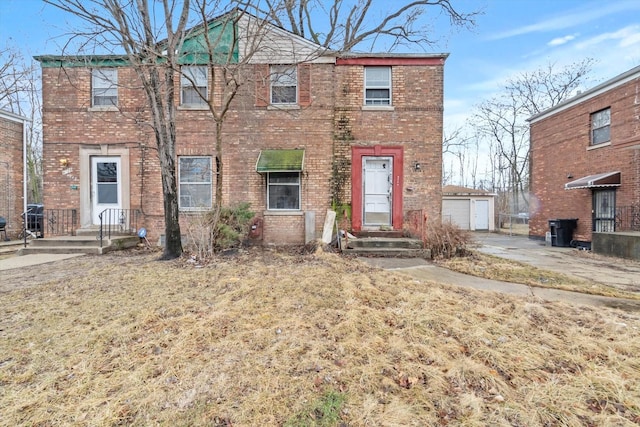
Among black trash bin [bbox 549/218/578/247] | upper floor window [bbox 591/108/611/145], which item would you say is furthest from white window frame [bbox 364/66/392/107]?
black trash bin [bbox 549/218/578/247]

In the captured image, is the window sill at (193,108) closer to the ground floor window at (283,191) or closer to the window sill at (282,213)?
the ground floor window at (283,191)

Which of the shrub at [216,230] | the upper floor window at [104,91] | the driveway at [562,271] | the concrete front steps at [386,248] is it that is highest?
the upper floor window at [104,91]

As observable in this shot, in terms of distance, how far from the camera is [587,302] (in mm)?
4609

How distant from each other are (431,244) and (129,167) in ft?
30.8

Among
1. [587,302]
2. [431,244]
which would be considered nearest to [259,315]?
[587,302]

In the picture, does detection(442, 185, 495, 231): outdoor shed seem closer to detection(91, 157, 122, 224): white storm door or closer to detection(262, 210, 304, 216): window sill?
detection(262, 210, 304, 216): window sill

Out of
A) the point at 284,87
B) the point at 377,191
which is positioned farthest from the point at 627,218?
the point at 284,87

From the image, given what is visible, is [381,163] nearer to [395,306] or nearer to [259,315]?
[395,306]

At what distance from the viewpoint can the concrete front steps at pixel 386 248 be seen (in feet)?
26.7

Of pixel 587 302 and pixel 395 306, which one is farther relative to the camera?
pixel 587 302

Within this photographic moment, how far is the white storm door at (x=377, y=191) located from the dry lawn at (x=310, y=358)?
5.51 meters

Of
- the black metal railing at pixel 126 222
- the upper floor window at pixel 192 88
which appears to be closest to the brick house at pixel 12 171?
the black metal railing at pixel 126 222

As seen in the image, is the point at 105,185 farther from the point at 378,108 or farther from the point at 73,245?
the point at 378,108

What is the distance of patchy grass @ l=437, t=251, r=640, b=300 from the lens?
529 cm
